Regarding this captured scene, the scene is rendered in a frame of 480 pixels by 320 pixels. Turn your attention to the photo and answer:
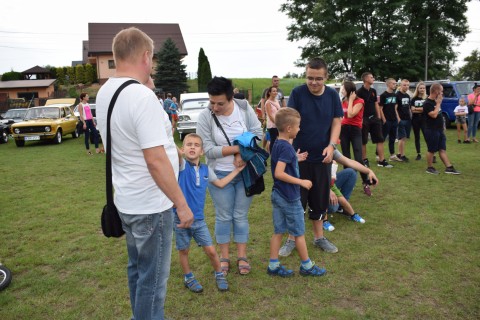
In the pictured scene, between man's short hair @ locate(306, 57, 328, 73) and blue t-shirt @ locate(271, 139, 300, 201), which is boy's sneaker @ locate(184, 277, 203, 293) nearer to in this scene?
blue t-shirt @ locate(271, 139, 300, 201)

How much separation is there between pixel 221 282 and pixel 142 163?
5.94ft

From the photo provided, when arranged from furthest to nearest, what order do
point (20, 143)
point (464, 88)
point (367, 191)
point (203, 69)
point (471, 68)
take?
1. point (471, 68)
2. point (203, 69)
3. point (20, 143)
4. point (464, 88)
5. point (367, 191)

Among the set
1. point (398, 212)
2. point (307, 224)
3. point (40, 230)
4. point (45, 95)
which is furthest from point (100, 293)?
point (45, 95)

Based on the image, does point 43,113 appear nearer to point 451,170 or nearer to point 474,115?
point 451,170

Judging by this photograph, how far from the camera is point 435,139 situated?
7562 mm

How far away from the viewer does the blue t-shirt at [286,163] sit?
11.4 ft

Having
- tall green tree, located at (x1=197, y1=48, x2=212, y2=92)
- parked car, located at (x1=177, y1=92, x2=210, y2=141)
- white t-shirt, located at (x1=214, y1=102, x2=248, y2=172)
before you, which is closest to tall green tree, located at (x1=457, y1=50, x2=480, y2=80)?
tall green tree, located at (x1=197, y1=48, x2=212, y2=92)

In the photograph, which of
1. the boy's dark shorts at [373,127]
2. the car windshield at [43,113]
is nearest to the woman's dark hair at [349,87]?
the boy's dark shorts at [373,127]

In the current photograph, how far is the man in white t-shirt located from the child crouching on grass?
1.04 metres

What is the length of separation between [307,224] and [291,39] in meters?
32.0

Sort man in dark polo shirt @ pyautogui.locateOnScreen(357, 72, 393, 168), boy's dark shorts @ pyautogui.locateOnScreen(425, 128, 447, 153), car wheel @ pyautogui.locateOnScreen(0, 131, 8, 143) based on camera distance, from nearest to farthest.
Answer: boy's dark shorts @ pyautogui.locateOnScreen(425, 128, 447, 153) → man in dark polo shirt @ pyautogui.locateOnScreen(357, 72, 393, 168) → car wheel @ pyautogui.locateOnScreen(0, 131, 8, 143)

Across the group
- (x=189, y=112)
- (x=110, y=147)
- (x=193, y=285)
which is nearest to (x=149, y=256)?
(x=110, y=147)

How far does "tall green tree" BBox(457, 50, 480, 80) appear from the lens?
166 feet

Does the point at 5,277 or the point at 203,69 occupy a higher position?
the point at 203,69
